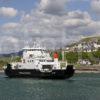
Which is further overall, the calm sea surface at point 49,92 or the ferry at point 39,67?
the ferry at point 39,67

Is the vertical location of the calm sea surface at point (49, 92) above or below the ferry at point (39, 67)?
below

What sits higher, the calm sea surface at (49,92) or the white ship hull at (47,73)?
the white ship hull at (47,73)

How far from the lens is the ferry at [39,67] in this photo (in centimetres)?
13775

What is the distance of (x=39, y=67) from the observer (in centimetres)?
14088

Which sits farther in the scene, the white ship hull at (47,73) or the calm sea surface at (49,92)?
the white ship hull at (47,73)

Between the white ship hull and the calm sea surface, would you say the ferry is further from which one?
the calm sea surface

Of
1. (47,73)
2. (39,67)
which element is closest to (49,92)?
(47,73)

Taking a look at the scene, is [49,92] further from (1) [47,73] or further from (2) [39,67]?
(2) [39,67]

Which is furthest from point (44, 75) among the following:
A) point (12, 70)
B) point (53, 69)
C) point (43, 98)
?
point (43, 98)

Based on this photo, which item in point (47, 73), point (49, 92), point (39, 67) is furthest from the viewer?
point (39, 67)

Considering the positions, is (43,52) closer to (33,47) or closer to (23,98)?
(33,47)

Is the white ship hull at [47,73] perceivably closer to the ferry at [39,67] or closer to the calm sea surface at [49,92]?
the ferry at [39,67]

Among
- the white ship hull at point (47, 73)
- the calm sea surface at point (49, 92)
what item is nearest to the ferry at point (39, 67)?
the white ship hull at point (47, 73)

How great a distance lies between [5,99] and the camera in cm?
7844
